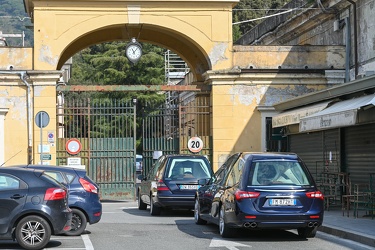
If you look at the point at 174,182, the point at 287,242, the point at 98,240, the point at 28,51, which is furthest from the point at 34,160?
the point at 287,242

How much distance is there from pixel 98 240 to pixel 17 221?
2.11 m

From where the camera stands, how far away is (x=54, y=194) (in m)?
14.0

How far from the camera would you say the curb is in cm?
1427

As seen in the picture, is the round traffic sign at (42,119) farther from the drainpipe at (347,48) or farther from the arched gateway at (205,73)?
the drainpipe at (347,48)

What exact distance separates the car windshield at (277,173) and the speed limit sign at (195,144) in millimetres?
14366

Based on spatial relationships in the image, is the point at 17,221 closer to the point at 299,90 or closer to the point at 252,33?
the point at 299,90

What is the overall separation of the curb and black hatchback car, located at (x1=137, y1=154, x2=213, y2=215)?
498 cm

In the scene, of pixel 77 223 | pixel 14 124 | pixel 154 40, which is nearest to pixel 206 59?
pixel 154 40

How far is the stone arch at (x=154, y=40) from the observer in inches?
1213

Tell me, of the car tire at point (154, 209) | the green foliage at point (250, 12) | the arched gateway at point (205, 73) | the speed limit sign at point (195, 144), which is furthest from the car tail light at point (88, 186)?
the green foliage at point (250, 12)

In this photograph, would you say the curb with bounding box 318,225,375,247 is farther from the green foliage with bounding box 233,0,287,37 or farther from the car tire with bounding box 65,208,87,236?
the green foliage with bounding box 233,0,287,37

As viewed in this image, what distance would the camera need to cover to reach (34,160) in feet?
95.6

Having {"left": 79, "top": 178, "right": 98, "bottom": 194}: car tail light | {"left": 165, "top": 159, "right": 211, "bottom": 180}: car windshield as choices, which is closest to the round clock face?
{"left": 165, "top": 159, "right": 211, "bottom": 180}: car windshield

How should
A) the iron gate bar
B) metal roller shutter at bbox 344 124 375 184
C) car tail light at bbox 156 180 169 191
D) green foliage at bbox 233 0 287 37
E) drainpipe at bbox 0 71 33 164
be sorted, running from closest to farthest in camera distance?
metal roller shutter at bbox 344 124 375 184 → car tail light at bbox 156 180 169 191 → drainpipe at bbox 0 71 33 164 → the iron gate bar → green foliage at bbox 233 0 287 37
